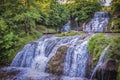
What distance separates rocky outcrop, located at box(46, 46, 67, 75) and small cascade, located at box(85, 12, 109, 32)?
12.1 m

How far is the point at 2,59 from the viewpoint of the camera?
663 inches

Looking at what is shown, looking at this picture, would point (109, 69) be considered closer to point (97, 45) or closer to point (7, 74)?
point (97, 45)

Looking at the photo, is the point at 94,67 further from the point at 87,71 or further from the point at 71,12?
the point at 71,12

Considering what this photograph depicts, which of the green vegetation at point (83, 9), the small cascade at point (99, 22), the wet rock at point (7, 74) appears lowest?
the wet rock at point (7, 74)

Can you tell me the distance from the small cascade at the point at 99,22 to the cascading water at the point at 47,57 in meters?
10.4

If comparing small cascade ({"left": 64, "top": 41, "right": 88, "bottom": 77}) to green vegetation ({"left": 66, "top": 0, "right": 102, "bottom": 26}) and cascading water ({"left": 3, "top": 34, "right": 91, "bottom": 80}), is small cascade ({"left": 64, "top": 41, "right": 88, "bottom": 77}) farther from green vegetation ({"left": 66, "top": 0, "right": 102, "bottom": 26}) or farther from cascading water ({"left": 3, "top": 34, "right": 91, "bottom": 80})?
green vegetation ({"left": 66, "top": 0, "right": 102, "bottom": 26})

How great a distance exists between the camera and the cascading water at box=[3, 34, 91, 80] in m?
13.5

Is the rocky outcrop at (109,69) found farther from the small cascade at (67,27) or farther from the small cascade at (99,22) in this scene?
the small cascade at (67,27)

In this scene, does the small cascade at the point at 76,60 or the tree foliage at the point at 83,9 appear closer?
the small cascade at the point at 76,60

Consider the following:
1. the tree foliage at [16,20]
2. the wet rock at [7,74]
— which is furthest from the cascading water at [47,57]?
the tree foliage at [16,20]

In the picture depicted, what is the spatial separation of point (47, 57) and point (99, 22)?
14.1m

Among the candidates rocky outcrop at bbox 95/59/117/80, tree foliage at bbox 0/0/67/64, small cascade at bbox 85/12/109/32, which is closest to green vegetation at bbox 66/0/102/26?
small cascade at bbox 85/12/109/32

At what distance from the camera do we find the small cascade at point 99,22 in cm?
2687

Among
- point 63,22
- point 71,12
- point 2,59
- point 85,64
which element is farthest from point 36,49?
point 71,12
